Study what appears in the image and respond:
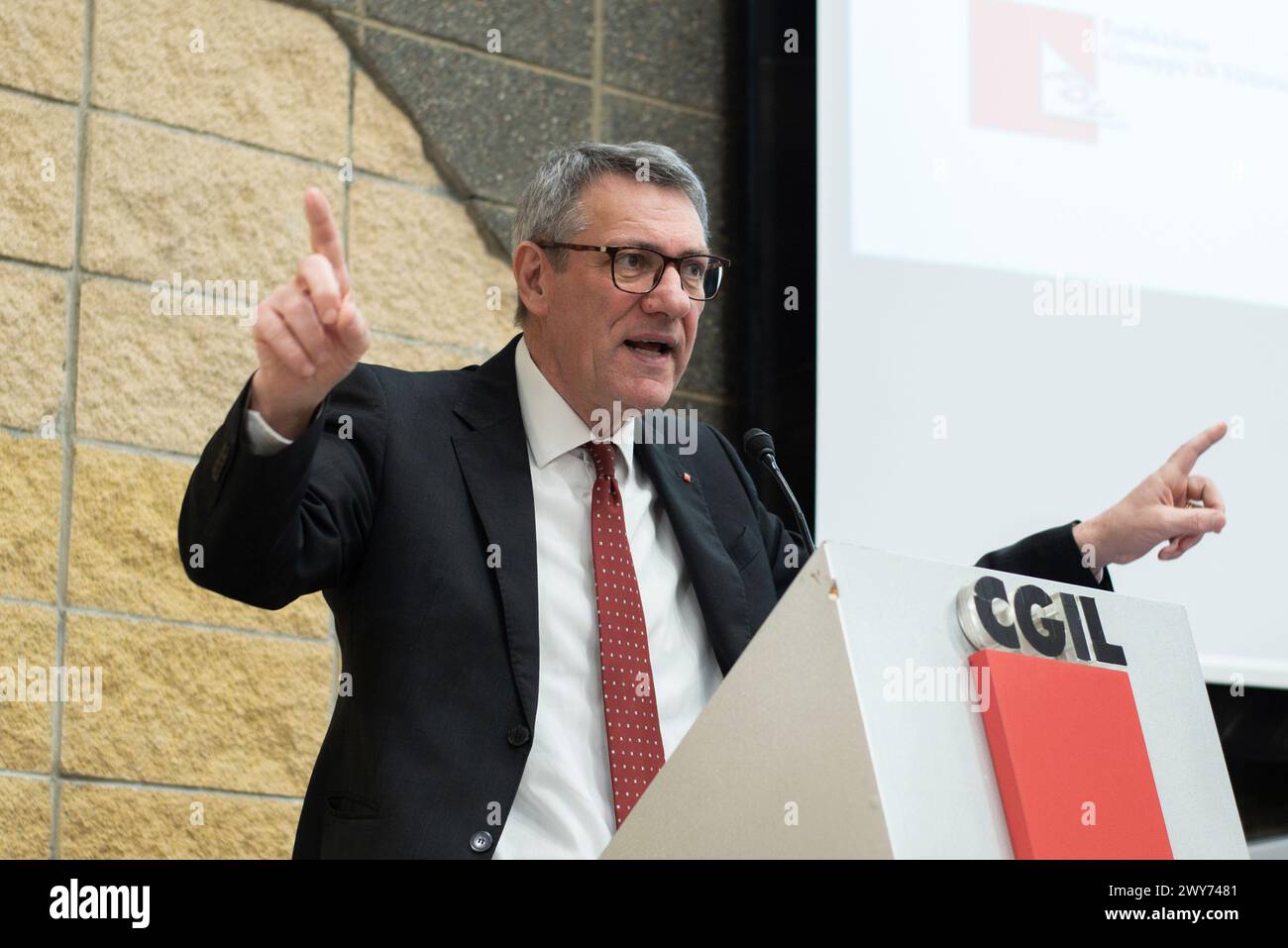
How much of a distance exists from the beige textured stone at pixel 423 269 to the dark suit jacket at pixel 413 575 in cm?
95

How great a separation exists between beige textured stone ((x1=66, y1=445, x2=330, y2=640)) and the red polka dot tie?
966 mm

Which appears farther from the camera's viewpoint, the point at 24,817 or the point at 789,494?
the point at 24,817

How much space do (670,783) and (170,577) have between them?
1.53 metres

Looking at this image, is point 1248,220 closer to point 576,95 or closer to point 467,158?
point 576,95

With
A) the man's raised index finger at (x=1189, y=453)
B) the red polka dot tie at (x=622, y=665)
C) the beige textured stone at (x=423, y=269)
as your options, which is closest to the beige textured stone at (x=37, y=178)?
the beige textured stone at (x=423, y=269)

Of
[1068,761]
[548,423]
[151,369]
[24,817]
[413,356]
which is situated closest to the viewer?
[1068,761]

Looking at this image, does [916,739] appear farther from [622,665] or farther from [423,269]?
[423,269]

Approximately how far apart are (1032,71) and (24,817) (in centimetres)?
240

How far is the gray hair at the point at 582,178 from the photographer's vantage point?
7.27ft

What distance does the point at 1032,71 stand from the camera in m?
3.42

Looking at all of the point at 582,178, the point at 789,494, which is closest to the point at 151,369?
the point at 582,178

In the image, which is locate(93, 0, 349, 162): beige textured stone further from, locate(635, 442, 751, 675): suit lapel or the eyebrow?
locate(635, 442, 751, 675): suit lapel

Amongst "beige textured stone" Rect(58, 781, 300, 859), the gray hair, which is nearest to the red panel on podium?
the gray hair

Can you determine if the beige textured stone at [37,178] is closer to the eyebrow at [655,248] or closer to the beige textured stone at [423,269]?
the beige textured stone at [423,269]
